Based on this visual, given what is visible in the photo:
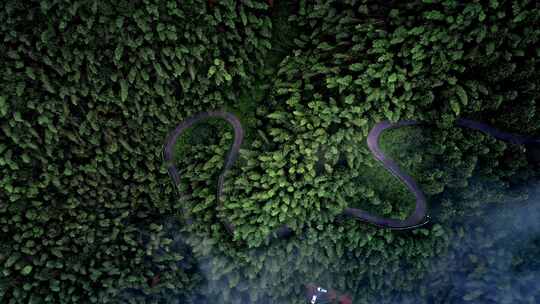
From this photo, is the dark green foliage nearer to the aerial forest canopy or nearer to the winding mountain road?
the aerial forest canopy

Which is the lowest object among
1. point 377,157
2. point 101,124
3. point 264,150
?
point 101,124

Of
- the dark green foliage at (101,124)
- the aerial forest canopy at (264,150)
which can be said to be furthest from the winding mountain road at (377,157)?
the dark green foliage at (101,124)

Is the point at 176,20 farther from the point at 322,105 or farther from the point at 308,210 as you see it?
the point at 308,210

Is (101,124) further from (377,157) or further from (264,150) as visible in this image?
(377,157)

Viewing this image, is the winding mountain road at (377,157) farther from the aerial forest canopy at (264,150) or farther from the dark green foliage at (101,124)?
the dark green foliage at (101,124)

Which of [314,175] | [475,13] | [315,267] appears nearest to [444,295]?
[315,267]

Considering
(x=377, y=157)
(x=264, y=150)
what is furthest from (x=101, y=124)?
(x=377, y=157)

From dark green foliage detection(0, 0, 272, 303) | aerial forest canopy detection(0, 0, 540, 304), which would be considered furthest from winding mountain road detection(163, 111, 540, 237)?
dark green foliage detection(0, 0, 272, 303)
